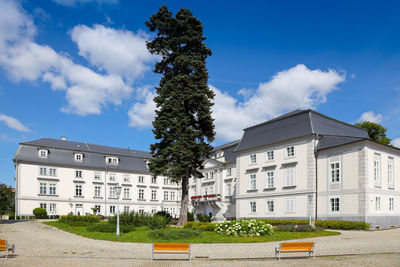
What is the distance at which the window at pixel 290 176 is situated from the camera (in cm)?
3501

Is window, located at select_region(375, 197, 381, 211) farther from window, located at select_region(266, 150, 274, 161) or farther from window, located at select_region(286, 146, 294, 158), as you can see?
window, located at select_region(266, 150, 274, 161)

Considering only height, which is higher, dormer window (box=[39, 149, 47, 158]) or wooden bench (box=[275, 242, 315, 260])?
dormer window (box=[39, 149, 47, 158])

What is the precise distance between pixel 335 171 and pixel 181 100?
14876 millimetres

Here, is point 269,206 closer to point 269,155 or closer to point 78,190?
point 269,155

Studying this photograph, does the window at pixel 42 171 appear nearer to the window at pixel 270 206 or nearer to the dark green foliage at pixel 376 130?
the window at pixel 270 206

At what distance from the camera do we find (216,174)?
51.8 meters

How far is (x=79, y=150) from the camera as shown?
56.2 m

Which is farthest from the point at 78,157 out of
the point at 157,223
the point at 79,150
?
the point at 157,223

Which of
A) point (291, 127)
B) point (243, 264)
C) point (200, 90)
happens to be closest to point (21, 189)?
point (200, 90)

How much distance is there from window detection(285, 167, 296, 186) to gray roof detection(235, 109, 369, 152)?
9.83ft

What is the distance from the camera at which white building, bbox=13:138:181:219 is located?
168 ft

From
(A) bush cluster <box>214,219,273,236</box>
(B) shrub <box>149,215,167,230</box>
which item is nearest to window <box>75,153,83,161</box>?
(B) shrub <box>149,215,167,230</box>

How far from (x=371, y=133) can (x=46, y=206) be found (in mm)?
45077

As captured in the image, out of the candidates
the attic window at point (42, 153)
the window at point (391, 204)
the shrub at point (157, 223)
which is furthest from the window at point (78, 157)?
the window at point (391, 204)
